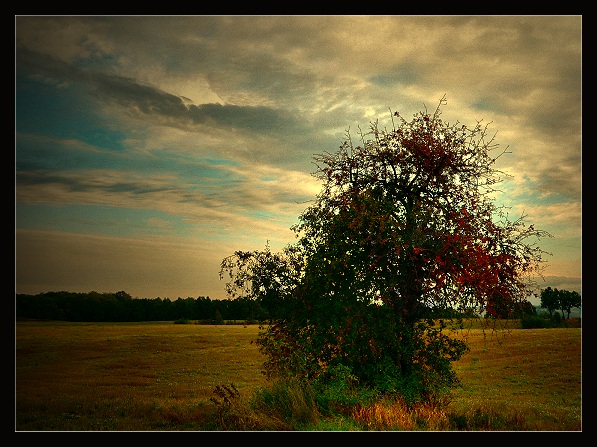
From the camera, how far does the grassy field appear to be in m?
15.5

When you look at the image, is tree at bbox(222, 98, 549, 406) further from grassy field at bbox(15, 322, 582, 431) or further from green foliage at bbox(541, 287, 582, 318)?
green foliage at bbox(541, 287, 582, 318)

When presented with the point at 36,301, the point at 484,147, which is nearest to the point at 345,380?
the point at 484,147

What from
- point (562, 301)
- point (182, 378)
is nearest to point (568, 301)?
point (562, 301)

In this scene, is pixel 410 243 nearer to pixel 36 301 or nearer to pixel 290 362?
pixel 290 362

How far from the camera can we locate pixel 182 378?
113ft

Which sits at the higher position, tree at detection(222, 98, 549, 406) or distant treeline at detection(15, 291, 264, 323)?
tree at detection(222, 98, 549, 406)

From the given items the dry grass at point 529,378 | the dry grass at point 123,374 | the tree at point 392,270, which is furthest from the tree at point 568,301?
the tree at point 392,270

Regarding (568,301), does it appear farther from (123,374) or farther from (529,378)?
(123,374)

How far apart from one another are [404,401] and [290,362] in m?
3.38

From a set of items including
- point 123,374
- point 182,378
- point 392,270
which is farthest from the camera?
point 123,374

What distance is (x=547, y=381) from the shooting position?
113 feet

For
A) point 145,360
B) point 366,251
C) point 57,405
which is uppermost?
point 366,251

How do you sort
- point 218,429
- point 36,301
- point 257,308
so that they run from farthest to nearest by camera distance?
point 36,301 < point 257,308 < point 218,429

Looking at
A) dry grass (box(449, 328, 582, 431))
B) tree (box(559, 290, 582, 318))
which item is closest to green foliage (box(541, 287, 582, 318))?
tree (box(559, 290, 582, 318))
